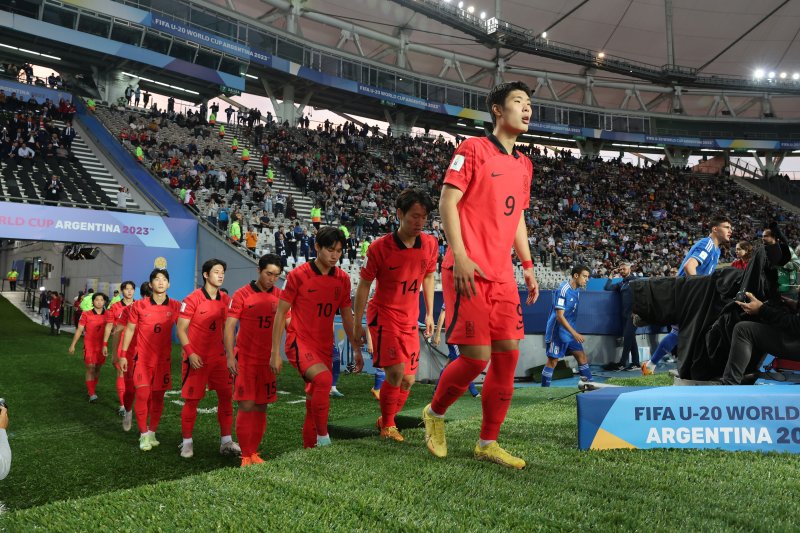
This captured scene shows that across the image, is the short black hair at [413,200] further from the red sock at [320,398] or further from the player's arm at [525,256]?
the red sock at [320,398]

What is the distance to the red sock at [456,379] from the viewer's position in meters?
3.15

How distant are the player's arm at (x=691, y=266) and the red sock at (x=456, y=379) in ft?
15.7

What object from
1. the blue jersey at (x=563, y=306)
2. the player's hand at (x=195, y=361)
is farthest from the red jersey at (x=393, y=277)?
the blue jersey at (x=563, y=306)

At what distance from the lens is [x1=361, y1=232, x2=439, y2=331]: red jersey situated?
4387 mm

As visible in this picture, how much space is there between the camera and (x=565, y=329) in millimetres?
8805

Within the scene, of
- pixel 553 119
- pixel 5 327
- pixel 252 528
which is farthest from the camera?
pixel 553 119

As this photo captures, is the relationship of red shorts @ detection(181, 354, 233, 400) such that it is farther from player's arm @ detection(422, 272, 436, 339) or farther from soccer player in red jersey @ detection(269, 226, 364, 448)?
player's arm @ detection(422, 272, 436, 339)

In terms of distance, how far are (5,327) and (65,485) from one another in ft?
63.8

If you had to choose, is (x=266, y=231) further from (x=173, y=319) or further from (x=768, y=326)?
(x=768, y=326)

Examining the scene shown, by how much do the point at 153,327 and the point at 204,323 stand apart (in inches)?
36.2

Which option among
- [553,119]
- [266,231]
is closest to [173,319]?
[266,231]

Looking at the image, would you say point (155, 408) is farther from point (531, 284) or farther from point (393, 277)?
point (531, 284)

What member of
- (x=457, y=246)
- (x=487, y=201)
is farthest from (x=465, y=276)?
(x=487, y=201)

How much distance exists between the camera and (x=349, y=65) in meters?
36.3
